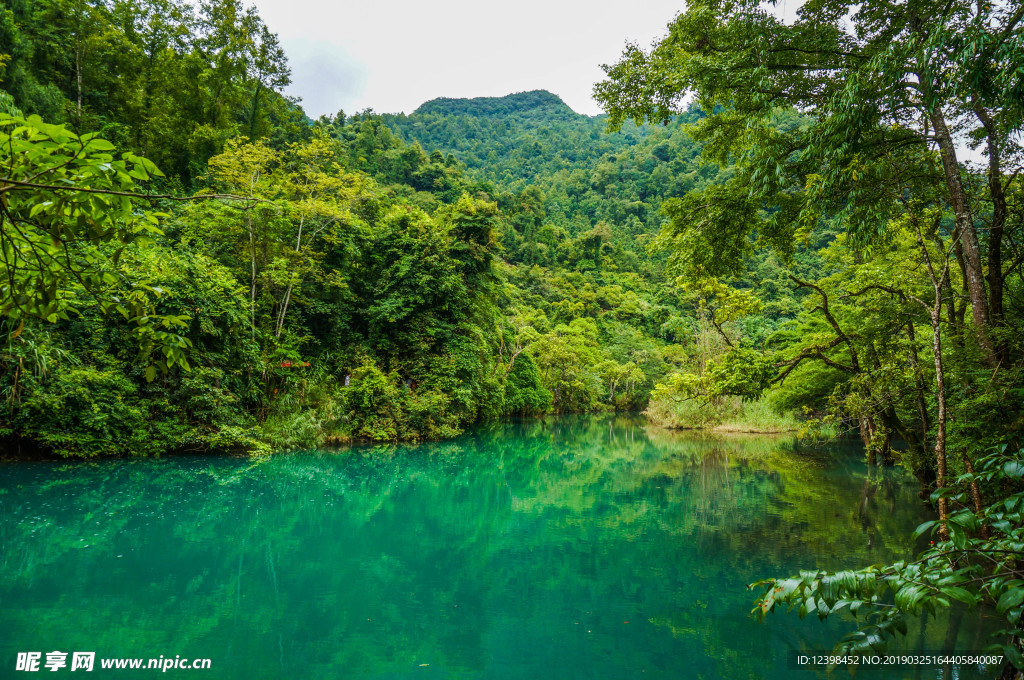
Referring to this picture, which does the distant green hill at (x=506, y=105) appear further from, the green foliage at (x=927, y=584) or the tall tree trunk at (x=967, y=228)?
the green foliage at (x=927, y=584)

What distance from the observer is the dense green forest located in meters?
1.47

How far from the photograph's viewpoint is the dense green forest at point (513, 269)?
1.47 m

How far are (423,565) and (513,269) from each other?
27.3 metres

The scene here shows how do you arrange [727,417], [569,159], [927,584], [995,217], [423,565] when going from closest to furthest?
1. [927,584]
2. [995,217]
3. [423,565]
4. [727,417]
5. [569,159]

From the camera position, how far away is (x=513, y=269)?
3153cm

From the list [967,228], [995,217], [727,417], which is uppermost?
[995,217]

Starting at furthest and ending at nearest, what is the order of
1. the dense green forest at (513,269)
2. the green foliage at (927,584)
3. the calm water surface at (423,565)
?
the calm water surface at (423,565)
the dense green forest at (513,269)
the green foliage at (927,584)

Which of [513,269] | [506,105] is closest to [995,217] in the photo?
[513,269]

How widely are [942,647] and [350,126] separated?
4001 centimetres

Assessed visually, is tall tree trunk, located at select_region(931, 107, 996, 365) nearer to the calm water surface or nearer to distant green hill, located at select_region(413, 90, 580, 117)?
the calm water surface

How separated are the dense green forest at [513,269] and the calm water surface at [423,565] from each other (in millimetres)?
1402

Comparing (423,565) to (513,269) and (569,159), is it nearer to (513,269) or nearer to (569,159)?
(513,269)

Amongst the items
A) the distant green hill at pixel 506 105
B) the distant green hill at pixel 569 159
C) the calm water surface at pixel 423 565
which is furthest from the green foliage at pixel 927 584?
the distant green hill at pixel 506 105

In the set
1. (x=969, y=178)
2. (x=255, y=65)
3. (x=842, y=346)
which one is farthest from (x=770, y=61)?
(x=255, y=65)
